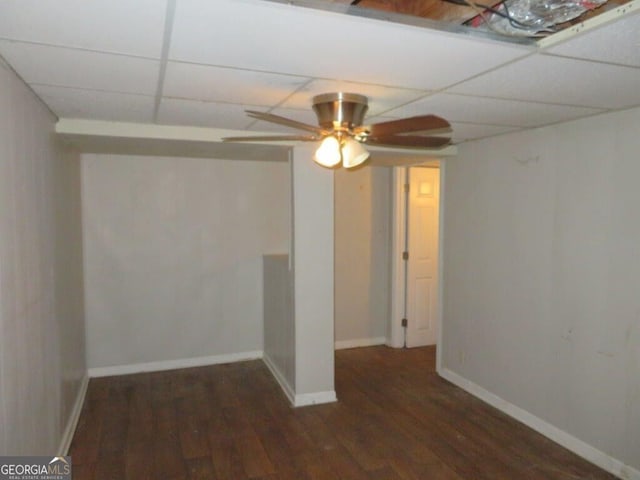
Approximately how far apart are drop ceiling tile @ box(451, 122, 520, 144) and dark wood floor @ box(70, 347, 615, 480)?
208 cm

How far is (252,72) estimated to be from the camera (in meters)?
1.76

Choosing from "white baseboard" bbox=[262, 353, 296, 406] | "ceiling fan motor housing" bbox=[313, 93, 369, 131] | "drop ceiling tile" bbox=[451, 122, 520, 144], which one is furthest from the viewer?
Result: "white baseboard" bbox=[262, 353, 296, 406]

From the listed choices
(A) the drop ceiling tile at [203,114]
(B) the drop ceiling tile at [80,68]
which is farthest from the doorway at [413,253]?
(B) the drop ceiling tile at [80,68]

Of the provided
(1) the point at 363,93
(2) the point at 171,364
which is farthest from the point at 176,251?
(1) the point at 363,93

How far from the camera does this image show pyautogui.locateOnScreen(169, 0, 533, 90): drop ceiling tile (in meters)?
1.27

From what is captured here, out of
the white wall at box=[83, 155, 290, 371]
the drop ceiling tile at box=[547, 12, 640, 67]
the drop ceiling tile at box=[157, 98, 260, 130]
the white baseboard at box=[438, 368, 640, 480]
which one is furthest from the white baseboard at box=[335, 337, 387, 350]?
the drop ceiling tile at box=[547, 12, 640, 67]

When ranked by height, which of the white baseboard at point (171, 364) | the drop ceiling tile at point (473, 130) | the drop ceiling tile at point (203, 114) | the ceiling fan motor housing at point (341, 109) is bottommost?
the white baseboard at point (171, 364)

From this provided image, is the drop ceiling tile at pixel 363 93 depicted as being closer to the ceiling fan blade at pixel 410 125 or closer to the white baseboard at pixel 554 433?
the ceiling fan blade at pixel 410 125

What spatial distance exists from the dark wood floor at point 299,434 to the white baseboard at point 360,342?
81cm

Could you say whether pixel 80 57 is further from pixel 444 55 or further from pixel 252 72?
pixel 444 55

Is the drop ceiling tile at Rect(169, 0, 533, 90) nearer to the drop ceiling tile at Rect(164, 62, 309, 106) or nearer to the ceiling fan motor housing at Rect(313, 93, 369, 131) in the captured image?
the drop ceiling tile at Rect(164, 62, 309, 106)

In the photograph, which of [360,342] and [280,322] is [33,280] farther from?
[360,342]

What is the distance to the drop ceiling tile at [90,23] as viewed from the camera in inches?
47.7

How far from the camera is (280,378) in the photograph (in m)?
3.81
